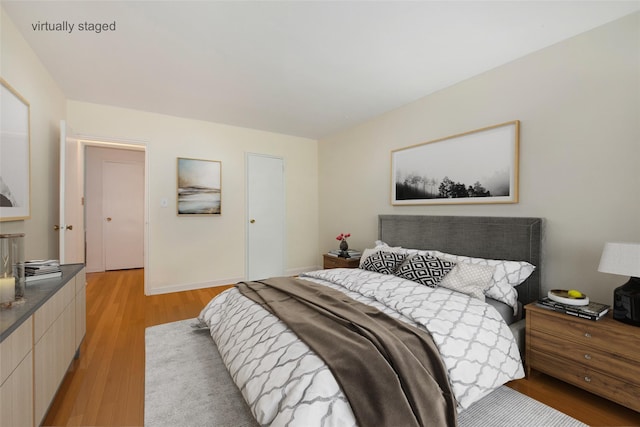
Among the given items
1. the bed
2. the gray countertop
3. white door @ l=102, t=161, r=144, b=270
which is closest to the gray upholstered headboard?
the bed

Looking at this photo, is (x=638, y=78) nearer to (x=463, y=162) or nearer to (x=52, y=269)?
(x=463, y=162)

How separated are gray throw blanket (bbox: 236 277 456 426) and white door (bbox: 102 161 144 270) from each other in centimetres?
511

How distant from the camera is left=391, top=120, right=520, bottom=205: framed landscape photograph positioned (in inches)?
99.4

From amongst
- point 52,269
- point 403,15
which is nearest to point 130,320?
point 52,269

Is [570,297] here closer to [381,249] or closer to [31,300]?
[381,249]

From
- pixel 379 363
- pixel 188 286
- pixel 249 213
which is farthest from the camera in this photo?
pixel 249 213

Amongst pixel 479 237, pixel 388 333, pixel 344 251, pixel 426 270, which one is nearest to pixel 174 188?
pixel 344 251

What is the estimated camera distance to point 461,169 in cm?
288

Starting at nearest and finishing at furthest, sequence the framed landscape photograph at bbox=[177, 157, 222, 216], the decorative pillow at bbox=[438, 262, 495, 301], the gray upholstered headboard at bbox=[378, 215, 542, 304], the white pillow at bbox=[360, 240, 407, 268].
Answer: the decorative pillow at bbox=[438, 262, 495, 301] < the gray upholstered headboard at bbox=[378, 215, 542, 304] < the white pillow at bbox=[360, 240, 407, 268] < the framed landscape photograph at bbox=[177, 157, 222, 216]

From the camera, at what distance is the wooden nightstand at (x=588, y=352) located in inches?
62.7

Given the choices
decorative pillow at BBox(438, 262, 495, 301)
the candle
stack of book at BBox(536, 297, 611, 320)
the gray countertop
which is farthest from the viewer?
decorative pillow at BBox(438, 262, 495, 301)

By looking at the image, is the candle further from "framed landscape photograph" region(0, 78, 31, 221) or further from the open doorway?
the open doorway

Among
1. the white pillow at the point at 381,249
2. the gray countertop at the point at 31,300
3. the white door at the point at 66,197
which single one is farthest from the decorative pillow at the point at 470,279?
the white door at the point at 66,197

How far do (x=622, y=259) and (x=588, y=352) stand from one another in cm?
61
